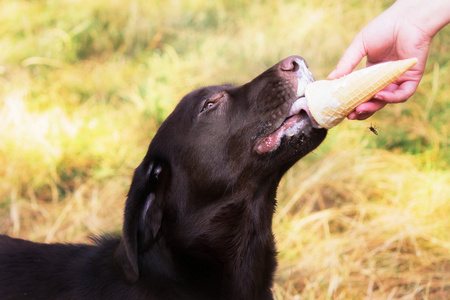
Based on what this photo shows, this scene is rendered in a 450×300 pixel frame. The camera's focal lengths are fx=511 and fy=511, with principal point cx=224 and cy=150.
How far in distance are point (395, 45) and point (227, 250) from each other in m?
1.25

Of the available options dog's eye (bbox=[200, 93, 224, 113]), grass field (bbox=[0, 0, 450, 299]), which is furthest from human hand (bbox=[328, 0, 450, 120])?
grass field (bbox=[0, 0, 450, 299])

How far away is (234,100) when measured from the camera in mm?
2473

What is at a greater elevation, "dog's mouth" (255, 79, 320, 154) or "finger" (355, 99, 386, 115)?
"dog's mouth" (255, 79, 320, 154)

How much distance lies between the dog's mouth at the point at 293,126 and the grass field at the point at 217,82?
1080mm

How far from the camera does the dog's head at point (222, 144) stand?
227 centimetres

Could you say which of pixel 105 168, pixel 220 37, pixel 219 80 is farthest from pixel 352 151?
pixel 220 37

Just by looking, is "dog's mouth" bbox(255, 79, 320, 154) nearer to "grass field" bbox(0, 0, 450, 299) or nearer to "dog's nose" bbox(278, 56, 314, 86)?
"dog's nose" bbox(278, 56, 314, 86)

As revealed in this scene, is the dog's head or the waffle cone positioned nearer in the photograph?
the waffle cone

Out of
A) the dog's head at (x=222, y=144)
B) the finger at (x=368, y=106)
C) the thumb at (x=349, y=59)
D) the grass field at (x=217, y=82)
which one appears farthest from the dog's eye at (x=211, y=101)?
the grass field at (x=217, y=82)

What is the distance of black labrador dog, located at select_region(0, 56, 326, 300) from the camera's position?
229 centimetres

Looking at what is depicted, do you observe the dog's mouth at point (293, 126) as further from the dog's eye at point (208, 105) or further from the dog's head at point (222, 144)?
the dog's eye at point (208, 105)

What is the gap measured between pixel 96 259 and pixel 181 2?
16.3 ft

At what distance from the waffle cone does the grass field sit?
1256 millimetres

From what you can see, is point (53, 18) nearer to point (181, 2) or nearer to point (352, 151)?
point (181, 2)
